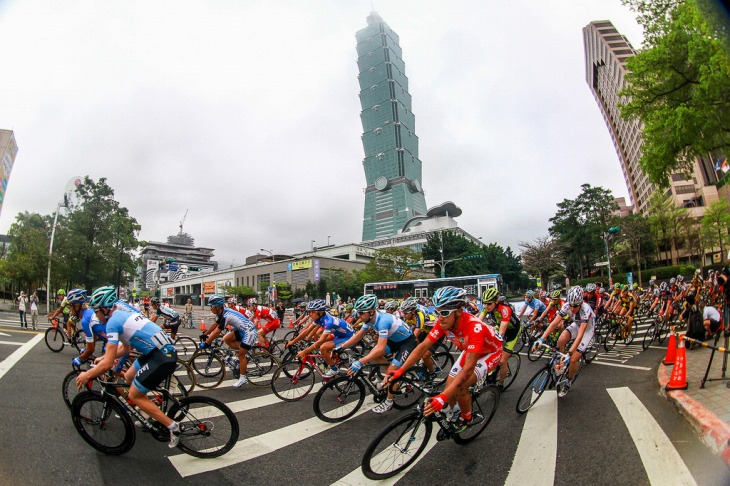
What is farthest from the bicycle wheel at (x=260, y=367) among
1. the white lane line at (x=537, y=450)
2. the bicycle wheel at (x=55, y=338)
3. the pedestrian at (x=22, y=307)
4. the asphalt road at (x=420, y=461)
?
the pedestrian at (x=22, y=307)

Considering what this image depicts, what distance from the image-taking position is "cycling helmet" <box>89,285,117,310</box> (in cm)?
496

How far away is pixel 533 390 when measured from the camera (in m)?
5.88

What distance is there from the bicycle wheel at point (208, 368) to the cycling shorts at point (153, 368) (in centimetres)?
380

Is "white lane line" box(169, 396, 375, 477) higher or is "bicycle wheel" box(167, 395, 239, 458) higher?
"bicycle wheel" box(167, 395, 239, 458)

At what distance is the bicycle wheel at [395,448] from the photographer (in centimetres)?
370

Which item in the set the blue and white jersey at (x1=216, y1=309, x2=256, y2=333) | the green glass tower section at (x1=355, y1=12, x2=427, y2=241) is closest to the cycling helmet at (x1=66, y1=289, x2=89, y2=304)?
the blue and white jersey at (x1=216, y1=309, x2=256, y2=333)

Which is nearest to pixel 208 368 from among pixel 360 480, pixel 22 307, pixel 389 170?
pixel 360 480

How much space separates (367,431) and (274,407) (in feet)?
6.90

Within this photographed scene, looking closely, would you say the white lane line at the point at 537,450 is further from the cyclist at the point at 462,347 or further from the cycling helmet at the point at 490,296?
the cycling helmet at the point at 490,296

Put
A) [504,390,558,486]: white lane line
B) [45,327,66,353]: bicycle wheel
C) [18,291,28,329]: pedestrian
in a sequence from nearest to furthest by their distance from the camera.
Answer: [504,390,558,486]: white lane line → [45,327,66,353]: bicycle wheel → [18,291,28,329]: pedestrian

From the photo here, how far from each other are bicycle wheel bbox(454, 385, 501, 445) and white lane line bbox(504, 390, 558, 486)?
0.49 m

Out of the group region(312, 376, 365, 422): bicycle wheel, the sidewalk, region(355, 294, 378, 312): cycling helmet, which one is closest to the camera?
the sidewalk

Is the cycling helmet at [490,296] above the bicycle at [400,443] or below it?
above

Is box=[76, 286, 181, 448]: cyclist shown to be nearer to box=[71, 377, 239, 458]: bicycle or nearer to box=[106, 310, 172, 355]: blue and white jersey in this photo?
box=[106, 310, 172, 355]: blue and white jersey
